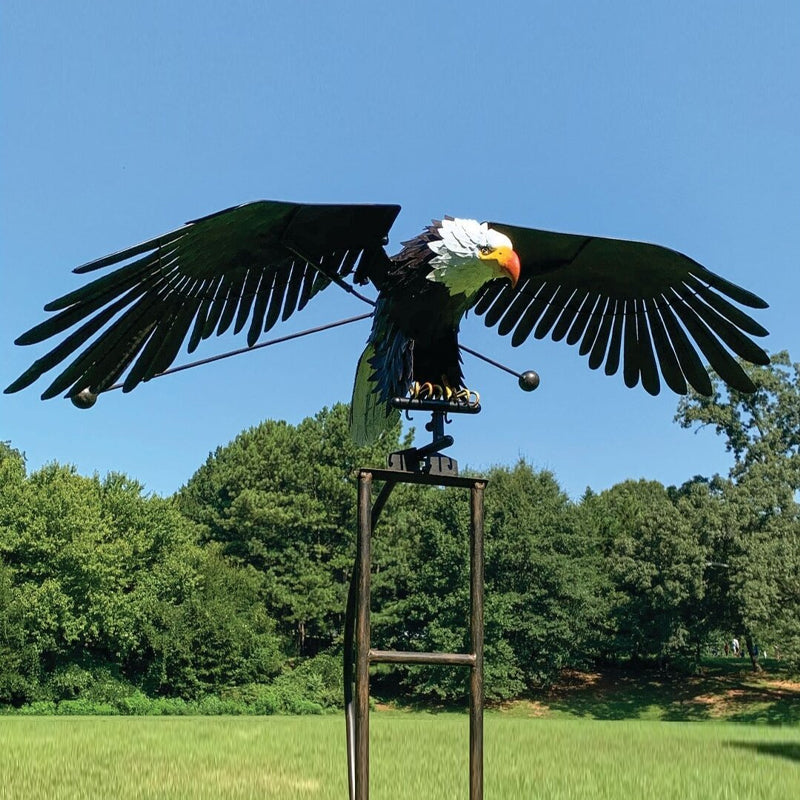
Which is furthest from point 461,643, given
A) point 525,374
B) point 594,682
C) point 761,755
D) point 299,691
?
point 525,374

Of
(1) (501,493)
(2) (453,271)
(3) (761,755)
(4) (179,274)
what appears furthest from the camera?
(1) (501,493)

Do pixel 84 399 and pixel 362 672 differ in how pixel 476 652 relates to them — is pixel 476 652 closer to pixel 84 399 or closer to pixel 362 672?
pixel 362 672

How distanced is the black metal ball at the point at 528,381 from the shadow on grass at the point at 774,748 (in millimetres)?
10033

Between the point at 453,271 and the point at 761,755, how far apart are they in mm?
11202

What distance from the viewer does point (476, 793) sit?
3.62 m

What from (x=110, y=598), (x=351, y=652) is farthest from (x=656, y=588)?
(x=351, y=652)

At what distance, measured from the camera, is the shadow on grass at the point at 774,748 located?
40.4 feet

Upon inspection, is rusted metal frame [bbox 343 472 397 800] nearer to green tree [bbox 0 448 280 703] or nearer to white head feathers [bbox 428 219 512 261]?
white head feathers [bbox 428 219 512 261]

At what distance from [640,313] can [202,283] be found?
215cm

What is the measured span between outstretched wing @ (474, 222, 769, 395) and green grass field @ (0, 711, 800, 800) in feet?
16.5

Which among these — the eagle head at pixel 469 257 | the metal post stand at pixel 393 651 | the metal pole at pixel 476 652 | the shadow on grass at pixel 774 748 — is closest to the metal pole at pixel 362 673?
the metal post stand at pixel 393 651

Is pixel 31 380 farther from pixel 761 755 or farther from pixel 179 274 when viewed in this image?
pixel 761 755

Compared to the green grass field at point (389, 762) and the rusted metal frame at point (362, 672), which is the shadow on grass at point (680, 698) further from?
the rusted metal frame at point (362, 672)

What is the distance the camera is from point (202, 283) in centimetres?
395
